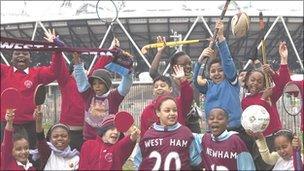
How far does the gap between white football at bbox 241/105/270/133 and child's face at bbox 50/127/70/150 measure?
1.86m

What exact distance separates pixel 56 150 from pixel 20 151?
17.0 inches

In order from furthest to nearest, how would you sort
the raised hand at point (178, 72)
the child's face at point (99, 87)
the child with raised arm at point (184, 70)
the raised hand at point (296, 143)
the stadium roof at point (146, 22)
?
the stadium roof at point (146, 22) < the child's face at point (99, 87) < the child with raised arm at point (184, 70) < the raised hand at point (178, 72) < the raised hand at point (296, 143)

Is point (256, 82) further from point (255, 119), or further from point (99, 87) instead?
point (99, 87)

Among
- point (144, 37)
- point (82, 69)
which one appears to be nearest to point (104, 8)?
point (82, 69)

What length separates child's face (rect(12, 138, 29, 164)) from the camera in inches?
210

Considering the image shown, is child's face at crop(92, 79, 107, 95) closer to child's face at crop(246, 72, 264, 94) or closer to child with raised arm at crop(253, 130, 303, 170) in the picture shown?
child's face at crop(246, 72, 264, 94)

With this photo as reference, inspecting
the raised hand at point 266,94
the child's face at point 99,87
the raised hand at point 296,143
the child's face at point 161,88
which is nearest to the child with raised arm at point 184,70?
the child's face at point 161,88

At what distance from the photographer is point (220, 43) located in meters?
6.00

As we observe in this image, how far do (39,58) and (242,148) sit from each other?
2522 cm

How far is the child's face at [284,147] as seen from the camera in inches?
210

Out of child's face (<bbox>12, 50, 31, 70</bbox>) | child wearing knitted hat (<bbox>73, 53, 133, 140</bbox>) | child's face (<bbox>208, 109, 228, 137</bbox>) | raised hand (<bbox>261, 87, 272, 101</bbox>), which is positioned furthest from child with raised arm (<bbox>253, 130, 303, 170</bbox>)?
child's face (<bbox>12, 50, 31, 70</bbox>)

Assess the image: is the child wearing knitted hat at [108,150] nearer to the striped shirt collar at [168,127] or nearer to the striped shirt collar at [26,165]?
the striped shirt collar at [168,127]

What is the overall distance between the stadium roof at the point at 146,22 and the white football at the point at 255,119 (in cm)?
2729

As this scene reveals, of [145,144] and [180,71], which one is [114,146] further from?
[180,71]
